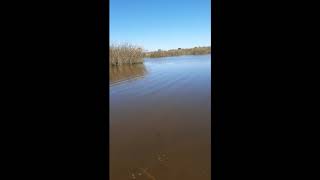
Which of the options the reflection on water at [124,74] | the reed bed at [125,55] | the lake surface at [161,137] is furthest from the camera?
the reed bed at [125,55]

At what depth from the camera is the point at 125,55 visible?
25.5 metres

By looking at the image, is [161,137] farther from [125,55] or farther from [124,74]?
[125,55]

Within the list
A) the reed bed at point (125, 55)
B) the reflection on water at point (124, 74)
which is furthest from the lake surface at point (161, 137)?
the reed bed at point (125, 55)

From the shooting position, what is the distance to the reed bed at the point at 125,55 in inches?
942

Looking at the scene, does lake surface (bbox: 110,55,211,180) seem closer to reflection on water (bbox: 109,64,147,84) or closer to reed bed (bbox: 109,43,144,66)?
reflection on water (bbox: 109,64,147,84)

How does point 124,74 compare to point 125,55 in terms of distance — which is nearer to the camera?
point 124,74

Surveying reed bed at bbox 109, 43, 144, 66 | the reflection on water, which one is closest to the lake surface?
the reflection on water

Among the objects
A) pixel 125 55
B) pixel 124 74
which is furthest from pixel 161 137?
pixel 125 55

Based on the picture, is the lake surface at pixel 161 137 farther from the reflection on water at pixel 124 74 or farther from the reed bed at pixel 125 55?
the reed bed at pixel 125 55

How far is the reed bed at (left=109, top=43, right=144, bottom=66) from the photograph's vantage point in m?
23.9
